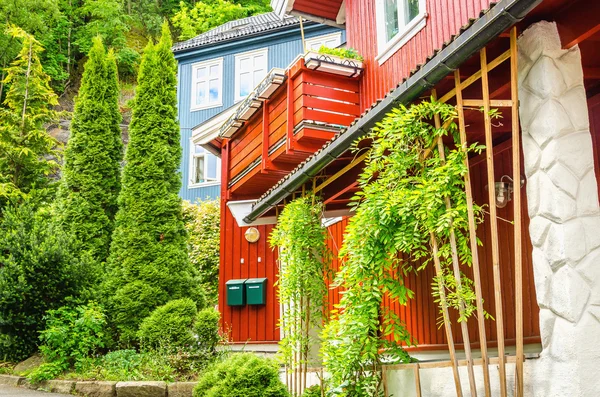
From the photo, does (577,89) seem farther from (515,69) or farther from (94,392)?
(94,392)

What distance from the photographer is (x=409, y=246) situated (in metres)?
5.23

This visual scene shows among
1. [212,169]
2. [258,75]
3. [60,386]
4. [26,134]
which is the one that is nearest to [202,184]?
[212,169]

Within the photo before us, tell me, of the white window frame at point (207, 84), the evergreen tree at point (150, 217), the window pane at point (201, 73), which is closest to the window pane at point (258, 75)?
the white window frame at point (207, 84)

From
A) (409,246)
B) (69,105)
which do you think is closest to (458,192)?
(409,246)

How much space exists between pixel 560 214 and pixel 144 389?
22.8 feet

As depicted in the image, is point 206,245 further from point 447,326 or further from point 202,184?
point 447,326

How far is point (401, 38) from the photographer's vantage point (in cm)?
973

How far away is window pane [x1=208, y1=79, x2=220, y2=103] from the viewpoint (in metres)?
23.3

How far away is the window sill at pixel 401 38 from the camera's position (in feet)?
29.9

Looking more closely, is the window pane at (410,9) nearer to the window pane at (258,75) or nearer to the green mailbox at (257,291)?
the green mailbox at (257,291)

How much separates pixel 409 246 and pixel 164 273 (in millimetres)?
8339

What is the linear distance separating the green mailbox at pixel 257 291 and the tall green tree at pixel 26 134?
6.44 m

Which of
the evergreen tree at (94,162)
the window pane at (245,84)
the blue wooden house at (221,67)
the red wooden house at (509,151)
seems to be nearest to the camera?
the red wooden house at (509,151)

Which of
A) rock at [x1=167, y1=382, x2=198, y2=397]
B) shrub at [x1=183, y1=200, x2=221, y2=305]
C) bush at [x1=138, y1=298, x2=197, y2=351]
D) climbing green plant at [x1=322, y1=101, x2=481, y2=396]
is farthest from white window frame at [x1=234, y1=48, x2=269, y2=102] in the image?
climbing green plant at [x1=322, y1=101, x2=481, y2=396]
